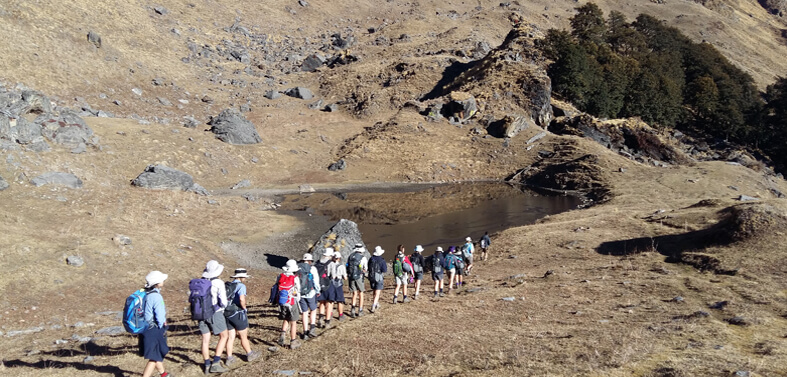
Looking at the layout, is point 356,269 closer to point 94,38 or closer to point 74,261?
point 74,261

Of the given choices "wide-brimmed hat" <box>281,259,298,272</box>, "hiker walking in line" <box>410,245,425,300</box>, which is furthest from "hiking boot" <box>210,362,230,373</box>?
"hiker walking in line" <box>410,245,425,300</box>

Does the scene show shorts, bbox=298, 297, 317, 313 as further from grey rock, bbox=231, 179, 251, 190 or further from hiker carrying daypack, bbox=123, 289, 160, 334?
grey rock, bbox=231, 179, 251, 190

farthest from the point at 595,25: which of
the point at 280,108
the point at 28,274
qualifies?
the point at 28,274

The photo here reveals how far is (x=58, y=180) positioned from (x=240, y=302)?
26.5 m

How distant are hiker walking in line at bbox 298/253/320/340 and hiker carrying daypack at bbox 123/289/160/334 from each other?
15.1ft

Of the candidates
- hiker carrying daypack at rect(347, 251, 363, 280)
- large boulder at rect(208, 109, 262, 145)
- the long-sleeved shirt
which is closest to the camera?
the long-sleeved shirt

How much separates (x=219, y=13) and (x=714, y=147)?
101518 millimetres

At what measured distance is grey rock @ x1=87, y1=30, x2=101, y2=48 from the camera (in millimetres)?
68875

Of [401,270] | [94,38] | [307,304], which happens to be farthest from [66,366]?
[94,38]

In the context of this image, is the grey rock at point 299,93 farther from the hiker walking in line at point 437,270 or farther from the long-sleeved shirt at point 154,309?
the long-sleeved shirt at point 154,309

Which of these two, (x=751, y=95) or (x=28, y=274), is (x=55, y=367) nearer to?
(x=28, y=274)

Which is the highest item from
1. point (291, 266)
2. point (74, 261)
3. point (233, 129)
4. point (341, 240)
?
point (233, 129)

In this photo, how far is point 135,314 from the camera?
9883 mm

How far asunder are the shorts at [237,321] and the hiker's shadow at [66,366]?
2.46 m
